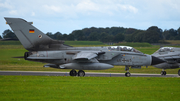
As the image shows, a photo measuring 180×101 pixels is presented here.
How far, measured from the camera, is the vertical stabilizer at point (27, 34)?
68.3 feet

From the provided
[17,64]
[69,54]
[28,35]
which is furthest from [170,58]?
[17,64]

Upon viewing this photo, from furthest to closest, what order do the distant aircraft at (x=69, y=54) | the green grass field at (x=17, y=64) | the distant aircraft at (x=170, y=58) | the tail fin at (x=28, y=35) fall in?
the green grass field at (x=17, y=64)
the distant aircraft at (x=170, y=58)
the tail fin at (x=28, y=35)
the distant aircraft at (x=69, y=54)

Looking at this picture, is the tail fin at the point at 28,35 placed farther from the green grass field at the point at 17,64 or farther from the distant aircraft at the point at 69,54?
the green grass field at the point at 17,64

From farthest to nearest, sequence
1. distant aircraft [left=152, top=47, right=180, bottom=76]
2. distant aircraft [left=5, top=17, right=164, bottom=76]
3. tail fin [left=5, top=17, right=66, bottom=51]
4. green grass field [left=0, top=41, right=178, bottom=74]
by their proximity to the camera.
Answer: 1. green grass field [left=0, top=41, right=178, bottom=74]
2. distant aircraft [left=152, top=47, right=180, bottom=76]
3. tail fin [left=5, top=17, right=66, bottom=51]
4. distant aircraft [left=5, top=17, right=164, bottom=76]

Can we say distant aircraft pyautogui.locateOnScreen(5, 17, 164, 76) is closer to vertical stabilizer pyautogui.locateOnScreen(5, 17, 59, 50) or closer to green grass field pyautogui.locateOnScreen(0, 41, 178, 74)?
vertical stabilizer pyautogui.locateOnScreen(5, 17, 59, 50)

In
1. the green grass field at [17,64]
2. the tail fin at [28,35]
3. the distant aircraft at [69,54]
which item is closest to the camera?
the distant aircraft at [69,54]

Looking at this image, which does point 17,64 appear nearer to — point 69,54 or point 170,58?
point 69,54

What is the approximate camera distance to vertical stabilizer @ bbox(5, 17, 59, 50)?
20.8 meters

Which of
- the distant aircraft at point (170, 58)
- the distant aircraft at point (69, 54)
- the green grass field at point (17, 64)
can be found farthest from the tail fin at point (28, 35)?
the distant aircraft at point (170, 58)

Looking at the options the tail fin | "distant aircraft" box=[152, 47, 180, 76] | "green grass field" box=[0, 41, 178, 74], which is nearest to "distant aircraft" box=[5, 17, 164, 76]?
the tail fin

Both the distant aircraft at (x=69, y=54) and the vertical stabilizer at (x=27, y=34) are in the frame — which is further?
the vertical stabilizer at (x=27, y=34)

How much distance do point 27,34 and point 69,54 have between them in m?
4.08

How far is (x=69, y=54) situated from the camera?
21688mm

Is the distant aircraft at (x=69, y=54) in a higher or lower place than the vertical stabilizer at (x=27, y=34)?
lower
